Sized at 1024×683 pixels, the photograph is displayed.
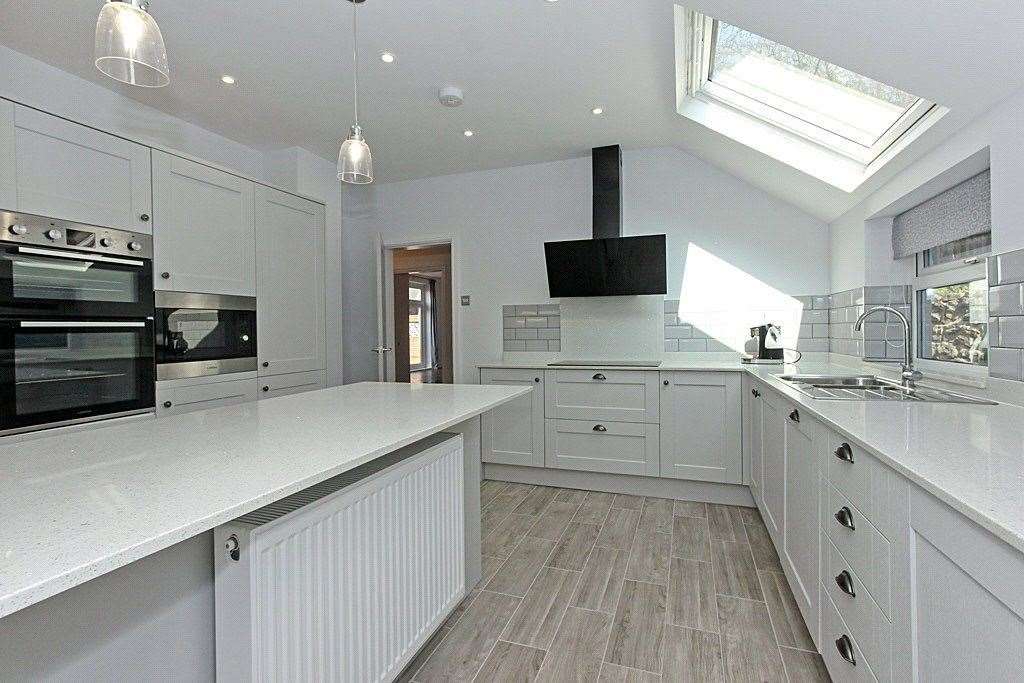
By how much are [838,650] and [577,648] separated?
0.82 m

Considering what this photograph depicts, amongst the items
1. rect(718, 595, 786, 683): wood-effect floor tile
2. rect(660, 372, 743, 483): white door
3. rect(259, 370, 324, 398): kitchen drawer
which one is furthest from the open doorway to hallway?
rect(718, 595, 786, 683): wood-effect floor tile

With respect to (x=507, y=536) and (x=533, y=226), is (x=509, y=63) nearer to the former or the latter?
(x=533, y=226)

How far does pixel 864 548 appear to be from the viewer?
122 cm

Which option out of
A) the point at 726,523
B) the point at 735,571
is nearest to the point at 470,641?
the point at 735,571

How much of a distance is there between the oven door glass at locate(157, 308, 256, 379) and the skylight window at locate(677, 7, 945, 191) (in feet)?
9.65

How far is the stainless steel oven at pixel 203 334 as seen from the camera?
268cm

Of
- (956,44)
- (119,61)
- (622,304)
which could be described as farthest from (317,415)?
(622,304)

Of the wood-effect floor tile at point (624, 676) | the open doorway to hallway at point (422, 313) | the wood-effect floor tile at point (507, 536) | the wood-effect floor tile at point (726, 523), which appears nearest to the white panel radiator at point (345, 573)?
the wood-effect floor tile at point (624, 676)

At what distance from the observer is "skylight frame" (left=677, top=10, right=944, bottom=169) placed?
7.36 feet

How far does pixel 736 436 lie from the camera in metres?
3.15

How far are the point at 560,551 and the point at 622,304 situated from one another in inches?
82.2

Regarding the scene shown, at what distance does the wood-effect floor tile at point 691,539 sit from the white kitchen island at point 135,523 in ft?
5.85

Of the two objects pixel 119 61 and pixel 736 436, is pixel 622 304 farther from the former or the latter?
pixel 119 61

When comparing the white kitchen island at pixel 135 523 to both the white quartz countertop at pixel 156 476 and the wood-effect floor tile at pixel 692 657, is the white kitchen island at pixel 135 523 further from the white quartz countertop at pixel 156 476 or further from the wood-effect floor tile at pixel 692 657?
the wood-effect floor tile at pixel 692 657
